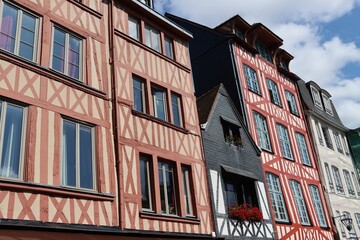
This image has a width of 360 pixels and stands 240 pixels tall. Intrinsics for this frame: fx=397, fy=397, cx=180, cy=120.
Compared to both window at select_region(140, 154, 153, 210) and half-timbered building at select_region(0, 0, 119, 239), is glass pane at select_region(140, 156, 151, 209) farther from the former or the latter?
half-timbered building at select_region(0, 0, 119, 239)

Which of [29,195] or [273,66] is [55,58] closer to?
[29,195]

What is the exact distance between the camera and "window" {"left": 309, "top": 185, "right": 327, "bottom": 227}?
17.6 meters

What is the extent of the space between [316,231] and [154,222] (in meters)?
9.84

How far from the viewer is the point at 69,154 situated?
8.28 metres

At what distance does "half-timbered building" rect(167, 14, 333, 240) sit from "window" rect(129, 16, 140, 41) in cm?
593

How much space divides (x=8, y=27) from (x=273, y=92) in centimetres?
1364

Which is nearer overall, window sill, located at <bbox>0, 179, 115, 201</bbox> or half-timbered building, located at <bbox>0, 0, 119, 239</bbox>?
window sill, located at <bbox>0, 179, 115, 201</bbox>

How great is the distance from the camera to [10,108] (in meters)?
7.66

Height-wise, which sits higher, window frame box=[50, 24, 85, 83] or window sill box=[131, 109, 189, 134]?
window frame box=[50, 24, 85, 83]

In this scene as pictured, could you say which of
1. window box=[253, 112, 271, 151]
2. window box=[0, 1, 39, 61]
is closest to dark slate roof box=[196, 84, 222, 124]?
window box=[253, 112, 271, 151]

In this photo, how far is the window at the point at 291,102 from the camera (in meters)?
20.2

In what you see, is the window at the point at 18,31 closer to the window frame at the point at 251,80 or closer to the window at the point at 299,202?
the window frame at the point at 251,80

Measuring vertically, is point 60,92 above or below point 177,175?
above

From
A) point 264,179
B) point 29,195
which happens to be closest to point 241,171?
point 264,179
